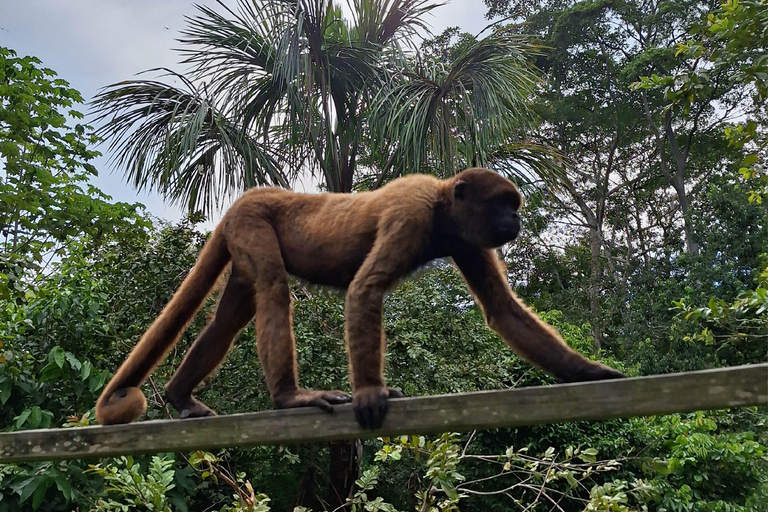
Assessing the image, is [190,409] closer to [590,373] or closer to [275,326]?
[275,326]

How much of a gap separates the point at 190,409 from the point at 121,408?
326mm

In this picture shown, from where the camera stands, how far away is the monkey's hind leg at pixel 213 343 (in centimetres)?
321

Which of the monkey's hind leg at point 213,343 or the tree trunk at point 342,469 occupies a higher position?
the monkey's hind leg at point 213,343

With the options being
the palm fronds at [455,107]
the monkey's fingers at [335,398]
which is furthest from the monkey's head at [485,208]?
the palm fronds at [455,107]

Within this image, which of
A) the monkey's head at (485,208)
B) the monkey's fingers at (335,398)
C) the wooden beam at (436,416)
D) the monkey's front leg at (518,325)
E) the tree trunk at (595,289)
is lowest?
the wooden beam at (436,416)

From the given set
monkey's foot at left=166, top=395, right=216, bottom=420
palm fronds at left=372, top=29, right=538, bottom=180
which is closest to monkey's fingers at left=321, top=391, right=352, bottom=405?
monkey's foot at left=166, top=395, right=216, bottom=420

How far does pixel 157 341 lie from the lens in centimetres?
318

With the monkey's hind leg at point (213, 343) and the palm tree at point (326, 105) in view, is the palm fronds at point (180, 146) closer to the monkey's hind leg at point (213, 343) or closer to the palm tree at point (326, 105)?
the palm tree at point (326, 105)

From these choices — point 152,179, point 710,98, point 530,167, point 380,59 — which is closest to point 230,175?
point 152,179

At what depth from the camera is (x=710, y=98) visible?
66.5 feet

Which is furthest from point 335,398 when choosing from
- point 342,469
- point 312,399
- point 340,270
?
point 342,469

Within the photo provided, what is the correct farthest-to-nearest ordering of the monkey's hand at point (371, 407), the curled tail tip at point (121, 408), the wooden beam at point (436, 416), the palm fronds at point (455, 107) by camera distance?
the palm fronds at point (455, 107) → the curled tail tip at point (121, 408) → the monkey's hand at point (371, 407) → the wooden beam at point (436, 416)

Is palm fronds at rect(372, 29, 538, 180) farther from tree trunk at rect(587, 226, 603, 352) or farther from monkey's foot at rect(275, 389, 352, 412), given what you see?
tree trunk at rect(587, 226, 603, 352)

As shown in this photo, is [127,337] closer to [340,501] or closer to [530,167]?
[340,501]
